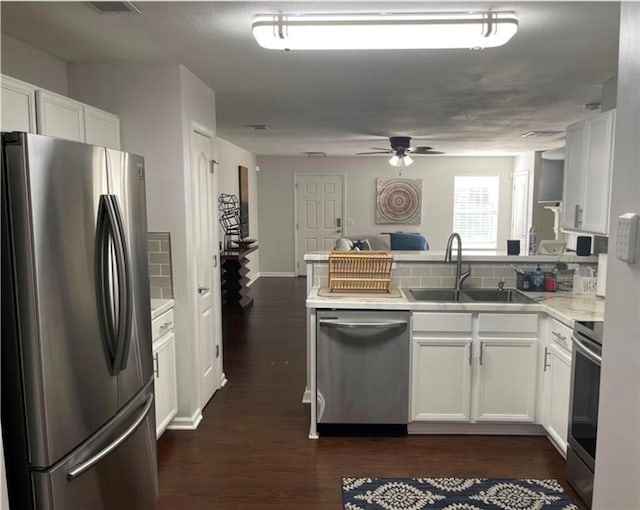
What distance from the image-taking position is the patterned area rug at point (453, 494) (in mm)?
2398

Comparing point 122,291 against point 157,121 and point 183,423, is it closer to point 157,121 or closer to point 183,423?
point 157,121

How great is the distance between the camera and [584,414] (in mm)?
2432

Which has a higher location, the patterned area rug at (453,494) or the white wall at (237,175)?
the white wall at (237,175)

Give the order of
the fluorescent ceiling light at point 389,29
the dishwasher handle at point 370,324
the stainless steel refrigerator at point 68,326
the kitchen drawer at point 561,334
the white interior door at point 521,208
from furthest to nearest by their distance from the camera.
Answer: the white interior door at point 521,208 → the dishwasher handle at point 370,324 → the kitchen drawer at point 561,334 → the fluorescent ceiling light at point 389,29 → the stainless steel refrigerator at point 68,326

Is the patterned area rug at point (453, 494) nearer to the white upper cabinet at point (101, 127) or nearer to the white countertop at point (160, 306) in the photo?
the white countertop at point (160, 306)

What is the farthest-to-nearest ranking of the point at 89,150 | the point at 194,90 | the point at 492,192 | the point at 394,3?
the point at 492,192 < the point at 194,90 < the point at 394,3 < the point at 89,150

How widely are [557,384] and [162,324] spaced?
2345 mm

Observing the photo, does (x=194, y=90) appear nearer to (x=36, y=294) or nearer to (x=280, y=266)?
(x=36, y=294)

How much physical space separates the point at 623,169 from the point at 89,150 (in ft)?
5.43

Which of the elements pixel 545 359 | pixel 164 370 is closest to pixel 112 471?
pixel 164 370

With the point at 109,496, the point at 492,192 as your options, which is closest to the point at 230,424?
the point at 109,496

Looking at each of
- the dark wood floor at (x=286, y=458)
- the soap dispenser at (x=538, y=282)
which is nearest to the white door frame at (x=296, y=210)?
the dark wood floor at (x=286, y=458)

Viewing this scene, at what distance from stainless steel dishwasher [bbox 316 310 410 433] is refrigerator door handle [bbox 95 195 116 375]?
1.43m

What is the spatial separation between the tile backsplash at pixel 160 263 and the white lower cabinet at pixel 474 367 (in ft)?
5.25
